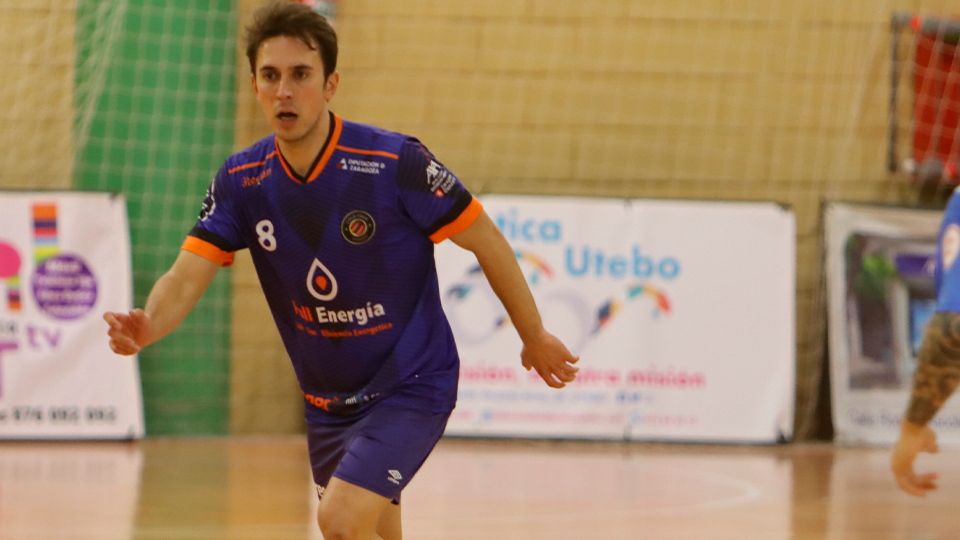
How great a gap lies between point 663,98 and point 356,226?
5.87 m

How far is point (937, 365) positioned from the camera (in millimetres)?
3986

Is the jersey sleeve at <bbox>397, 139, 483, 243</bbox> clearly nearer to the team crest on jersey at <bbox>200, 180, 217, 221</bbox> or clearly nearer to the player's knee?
the team crest on jersey at <bbox>200, 180, 217, 221</bbox>

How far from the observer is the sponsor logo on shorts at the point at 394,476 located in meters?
2.68

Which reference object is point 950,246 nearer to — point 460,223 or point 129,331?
point 460,223

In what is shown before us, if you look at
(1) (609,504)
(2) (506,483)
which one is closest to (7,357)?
(2) (506,483)

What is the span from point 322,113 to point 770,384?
548cm

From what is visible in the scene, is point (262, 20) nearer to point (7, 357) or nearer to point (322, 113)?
point (322, 113)

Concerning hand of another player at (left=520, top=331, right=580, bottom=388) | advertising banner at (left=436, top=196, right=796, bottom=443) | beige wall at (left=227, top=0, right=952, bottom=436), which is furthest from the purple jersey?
beige wall at (left=227, top=0, right=952, bottom=436)

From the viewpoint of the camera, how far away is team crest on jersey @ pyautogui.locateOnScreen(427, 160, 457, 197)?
9.16 ft

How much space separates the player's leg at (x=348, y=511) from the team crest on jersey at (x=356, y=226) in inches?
24.5

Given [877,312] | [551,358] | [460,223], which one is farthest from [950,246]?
[877,312]

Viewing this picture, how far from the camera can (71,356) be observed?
7.20 metres

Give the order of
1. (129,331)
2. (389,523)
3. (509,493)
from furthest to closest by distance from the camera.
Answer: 1. (509,493)
2. (389,523)
3. (129,331)

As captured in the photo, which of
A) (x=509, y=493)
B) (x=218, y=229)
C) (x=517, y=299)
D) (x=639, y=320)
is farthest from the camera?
(x=639, y=320)
